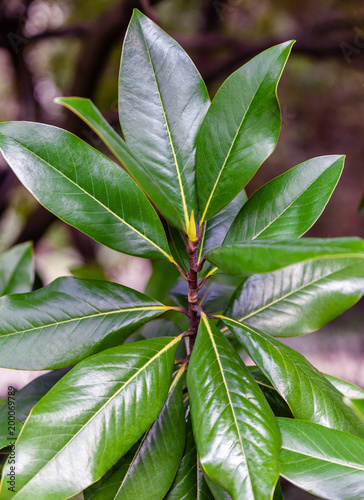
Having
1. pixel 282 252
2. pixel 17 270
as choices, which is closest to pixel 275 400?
pixel 282 252

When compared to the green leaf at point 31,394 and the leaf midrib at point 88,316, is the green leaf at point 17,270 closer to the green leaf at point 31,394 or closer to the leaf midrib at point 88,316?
the green leaf at point 31,394

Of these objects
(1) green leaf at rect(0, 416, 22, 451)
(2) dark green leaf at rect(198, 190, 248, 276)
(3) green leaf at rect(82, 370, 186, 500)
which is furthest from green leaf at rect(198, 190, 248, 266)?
(1) green leaf at rect(0, 416, 22, 451)

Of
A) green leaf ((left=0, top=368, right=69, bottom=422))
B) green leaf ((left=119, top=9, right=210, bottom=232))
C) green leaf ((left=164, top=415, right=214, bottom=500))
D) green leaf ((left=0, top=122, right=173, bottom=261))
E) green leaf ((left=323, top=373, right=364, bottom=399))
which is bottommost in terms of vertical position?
green leaf ((left=164, top=415, right=214, bottom=500))

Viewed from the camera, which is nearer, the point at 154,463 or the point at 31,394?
the point at 154,463

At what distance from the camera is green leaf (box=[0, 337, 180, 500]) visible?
0.39 meters

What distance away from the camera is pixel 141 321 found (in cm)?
54

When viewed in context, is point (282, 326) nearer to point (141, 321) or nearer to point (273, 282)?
point (273, 282)

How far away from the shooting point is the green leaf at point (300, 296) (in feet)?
1.74

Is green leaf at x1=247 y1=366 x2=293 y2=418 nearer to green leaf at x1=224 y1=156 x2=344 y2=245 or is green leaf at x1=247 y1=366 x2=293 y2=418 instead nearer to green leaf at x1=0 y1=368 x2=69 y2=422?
green leaf at x1=224 y1=156 x2=344 y2=245

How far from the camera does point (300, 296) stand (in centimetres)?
56

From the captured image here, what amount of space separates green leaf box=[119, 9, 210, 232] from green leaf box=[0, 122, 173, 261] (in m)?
0.05

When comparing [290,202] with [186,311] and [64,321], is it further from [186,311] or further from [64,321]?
[64,321]

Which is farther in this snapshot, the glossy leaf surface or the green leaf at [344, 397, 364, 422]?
the glossy leaf surface

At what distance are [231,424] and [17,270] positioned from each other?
0.57 metres
